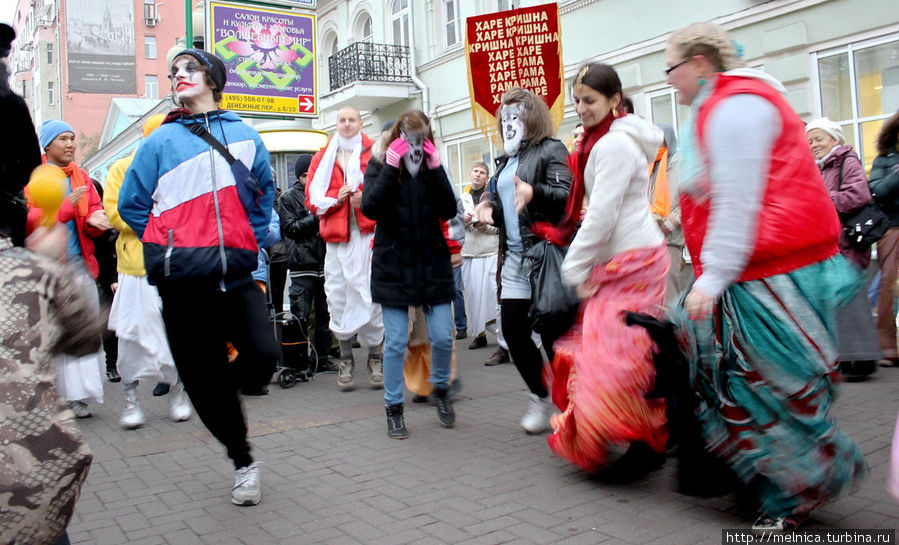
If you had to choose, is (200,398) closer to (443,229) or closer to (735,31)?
(443,229)

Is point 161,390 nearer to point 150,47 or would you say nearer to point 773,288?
point 773,288

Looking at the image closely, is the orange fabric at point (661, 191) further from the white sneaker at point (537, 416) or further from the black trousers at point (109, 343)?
the black trousers at point (109, 343)

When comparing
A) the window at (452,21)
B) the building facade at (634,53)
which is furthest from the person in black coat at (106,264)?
the window at (452,21)

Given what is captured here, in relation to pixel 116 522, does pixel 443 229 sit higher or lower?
higher

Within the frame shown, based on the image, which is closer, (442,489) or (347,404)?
(442,489)

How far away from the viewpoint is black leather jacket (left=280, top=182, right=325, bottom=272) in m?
7.46

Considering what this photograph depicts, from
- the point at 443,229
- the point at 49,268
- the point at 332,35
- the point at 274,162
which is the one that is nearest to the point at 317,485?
the point at 443,229

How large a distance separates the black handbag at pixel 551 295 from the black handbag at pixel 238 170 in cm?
155

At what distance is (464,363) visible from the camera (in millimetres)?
7906

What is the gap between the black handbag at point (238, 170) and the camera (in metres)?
3.79

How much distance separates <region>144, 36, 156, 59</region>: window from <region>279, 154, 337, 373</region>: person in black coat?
60501 millimetres

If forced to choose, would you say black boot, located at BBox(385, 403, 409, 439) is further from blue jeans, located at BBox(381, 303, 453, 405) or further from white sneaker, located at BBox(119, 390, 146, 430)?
white sneaker, located at BBox(119, 390, 146, 430)

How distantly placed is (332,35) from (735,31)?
44.0ft

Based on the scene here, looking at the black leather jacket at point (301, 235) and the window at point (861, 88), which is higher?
the window at point (861, 88)
